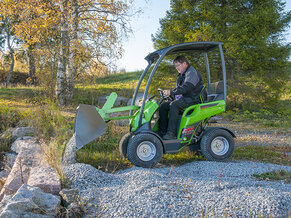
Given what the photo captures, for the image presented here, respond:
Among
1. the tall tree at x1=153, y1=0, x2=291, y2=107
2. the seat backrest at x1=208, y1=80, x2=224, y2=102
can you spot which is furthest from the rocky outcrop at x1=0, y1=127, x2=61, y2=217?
the tall tree at x1=153, y1=0, x2=291, y2=107

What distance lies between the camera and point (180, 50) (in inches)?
217

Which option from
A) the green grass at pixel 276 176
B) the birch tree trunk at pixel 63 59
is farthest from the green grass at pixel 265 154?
the birch tree trunk at pixel 63 59

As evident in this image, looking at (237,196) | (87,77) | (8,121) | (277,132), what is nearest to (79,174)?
(237,196)

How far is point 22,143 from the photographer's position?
6035mm

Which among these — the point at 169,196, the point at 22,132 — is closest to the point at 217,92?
the point at 169,196

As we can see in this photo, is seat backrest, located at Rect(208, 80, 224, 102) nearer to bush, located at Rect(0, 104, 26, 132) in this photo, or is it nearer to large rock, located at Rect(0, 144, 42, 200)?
large rock, located at Rect(0, 144, 42, 200)

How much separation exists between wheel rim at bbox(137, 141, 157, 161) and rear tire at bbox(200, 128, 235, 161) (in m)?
0.97

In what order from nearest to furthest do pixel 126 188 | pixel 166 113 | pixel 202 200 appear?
pixel 202 200
pixel 126 188
pixel 166 113

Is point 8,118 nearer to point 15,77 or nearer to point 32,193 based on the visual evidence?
point 32,193

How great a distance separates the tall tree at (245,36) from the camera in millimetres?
11625

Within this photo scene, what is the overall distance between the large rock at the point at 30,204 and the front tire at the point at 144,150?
1726mm

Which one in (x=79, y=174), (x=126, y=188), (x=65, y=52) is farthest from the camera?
(x=65, y=52)

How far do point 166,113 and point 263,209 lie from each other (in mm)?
2670

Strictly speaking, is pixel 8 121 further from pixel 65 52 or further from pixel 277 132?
pixel 277 132
